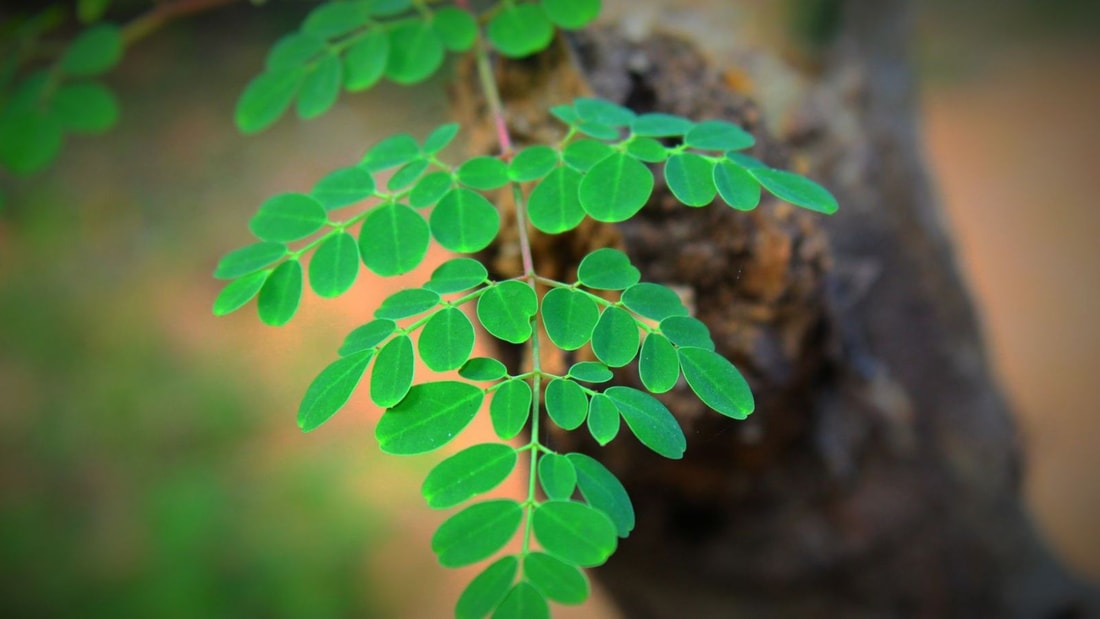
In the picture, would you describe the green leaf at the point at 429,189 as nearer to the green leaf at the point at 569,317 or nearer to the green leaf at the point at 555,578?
the green leaf at the point at 569,317

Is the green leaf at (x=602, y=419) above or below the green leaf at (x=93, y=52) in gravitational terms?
below

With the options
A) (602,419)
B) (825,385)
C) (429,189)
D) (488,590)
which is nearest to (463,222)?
(429,189)

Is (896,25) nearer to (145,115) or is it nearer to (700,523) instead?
(700,523)

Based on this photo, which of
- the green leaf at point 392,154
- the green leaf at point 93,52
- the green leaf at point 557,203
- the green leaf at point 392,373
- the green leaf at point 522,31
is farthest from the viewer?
the green leaf at point 93,52

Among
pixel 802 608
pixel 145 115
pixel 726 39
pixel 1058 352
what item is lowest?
pixel 802 608

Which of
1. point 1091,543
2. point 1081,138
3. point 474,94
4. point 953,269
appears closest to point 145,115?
point 474,94

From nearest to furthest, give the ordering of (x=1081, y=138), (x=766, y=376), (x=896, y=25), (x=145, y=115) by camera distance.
→ (x=766, y=376) → (x=896, y=25) → (x=145, y=115) → (x=1081, y=138)

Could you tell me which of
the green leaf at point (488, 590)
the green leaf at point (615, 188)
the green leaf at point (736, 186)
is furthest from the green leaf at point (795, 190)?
the green leaf at point (488, 590)

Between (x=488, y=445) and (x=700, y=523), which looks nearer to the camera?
(x=488, y=445)
